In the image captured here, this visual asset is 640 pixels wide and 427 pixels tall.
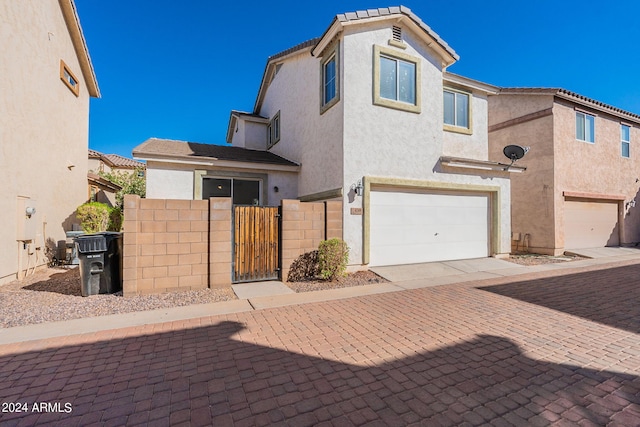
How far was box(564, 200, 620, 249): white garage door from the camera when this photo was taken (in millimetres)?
13618

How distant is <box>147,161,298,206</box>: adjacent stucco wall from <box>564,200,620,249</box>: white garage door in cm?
1356

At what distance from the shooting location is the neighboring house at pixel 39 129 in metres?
7.65

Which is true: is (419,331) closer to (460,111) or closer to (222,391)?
(222,391)

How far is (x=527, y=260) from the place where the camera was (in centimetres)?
1123

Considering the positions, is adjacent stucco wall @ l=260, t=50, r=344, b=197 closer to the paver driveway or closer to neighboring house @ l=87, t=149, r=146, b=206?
the paver driveway

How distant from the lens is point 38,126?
9102 millimetres

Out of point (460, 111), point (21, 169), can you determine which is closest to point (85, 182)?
point (21, 169)

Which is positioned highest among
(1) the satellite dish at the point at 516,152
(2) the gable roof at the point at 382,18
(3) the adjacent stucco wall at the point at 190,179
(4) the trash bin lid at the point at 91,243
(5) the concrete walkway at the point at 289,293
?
(2) the gable roof at the point at 382,18

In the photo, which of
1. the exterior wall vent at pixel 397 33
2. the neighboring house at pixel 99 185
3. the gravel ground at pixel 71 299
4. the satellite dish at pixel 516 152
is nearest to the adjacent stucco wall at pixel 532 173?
the satellite dish at pixel 516 152

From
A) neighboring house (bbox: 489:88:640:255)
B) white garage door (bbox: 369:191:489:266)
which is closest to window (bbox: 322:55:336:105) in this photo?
white garage door (bbox: 369:191:489:266)

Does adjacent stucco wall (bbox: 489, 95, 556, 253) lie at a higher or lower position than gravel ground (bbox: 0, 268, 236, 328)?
higher

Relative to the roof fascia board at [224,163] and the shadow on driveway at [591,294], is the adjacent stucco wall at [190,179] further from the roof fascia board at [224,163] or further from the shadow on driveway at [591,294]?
the shadow on driveway at [591,294]

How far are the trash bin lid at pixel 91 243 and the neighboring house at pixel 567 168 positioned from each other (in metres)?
16.8

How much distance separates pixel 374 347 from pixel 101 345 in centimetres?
398
